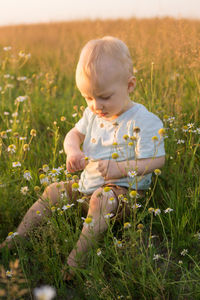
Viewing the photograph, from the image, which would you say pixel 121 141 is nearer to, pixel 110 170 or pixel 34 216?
pixel 110 170

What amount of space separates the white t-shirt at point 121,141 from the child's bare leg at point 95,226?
0.15 meters

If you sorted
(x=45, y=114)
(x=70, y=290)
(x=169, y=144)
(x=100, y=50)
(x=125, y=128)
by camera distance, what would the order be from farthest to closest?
(x=45, y=114), (x=169, y=144), (x=125, y=128), (x=100, y=50), (x=70, y=290)

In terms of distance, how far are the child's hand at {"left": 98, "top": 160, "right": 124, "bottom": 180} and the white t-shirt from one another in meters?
0.08

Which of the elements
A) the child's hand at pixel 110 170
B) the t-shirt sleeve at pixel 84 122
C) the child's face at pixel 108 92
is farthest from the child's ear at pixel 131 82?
the child's hand at pixel 110 170

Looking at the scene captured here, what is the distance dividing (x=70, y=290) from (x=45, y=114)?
205 centimetres

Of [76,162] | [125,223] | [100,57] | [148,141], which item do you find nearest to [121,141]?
[148,141]

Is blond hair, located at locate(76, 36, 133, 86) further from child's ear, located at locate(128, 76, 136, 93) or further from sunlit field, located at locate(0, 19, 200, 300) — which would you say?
sunlit field, located at locate(0, 19, 200, 300)

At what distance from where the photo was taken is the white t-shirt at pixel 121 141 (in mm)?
2152

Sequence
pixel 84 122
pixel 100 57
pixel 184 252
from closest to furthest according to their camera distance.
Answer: pixel 184 252 → pixel 100 57 → pixel 84 122

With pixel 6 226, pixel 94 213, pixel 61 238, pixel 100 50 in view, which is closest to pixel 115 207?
pixel 94 213

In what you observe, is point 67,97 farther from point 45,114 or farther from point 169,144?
point 169,144

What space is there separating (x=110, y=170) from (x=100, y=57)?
2.11 ft

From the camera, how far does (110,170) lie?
2104 millimetres

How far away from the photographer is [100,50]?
209cm
